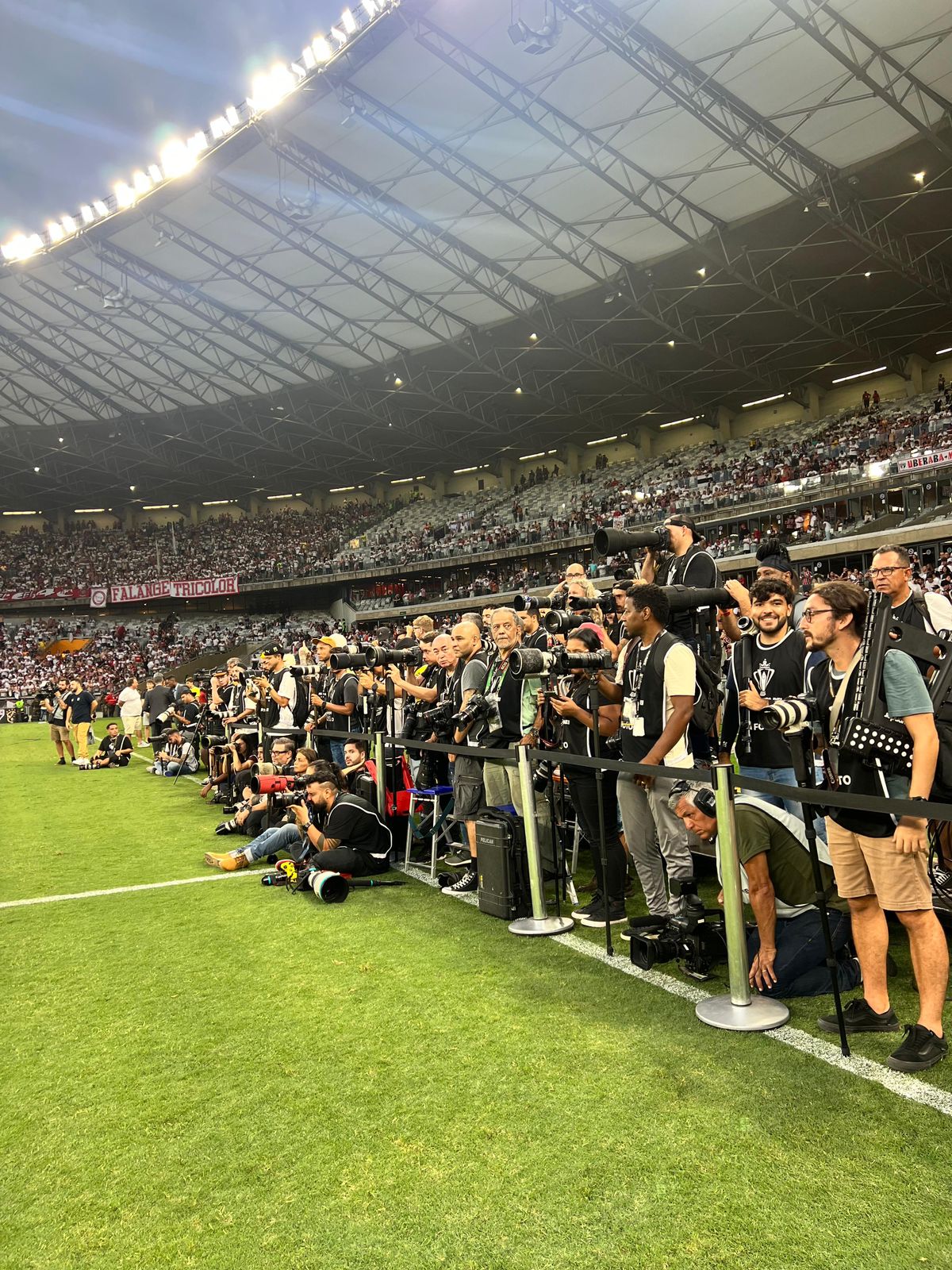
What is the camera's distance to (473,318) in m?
31.7

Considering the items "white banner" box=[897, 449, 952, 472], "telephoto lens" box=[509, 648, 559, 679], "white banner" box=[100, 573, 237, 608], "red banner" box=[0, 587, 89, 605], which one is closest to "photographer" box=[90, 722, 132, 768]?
"telephoto lens" box=[509, 648, 559, 679]

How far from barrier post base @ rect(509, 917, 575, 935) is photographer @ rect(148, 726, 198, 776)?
10.7 meters

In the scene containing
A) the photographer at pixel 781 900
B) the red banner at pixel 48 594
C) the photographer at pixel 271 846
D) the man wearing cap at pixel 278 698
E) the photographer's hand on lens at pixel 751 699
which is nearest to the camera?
the photographer at pixel 781 900

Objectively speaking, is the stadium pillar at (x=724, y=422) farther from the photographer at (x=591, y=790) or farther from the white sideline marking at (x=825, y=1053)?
the white sideline marking at (x=825, y=1053)

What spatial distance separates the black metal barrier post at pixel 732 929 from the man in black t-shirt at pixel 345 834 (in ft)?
11.3

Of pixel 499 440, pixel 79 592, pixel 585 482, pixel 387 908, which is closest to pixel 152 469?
pixel 79 592

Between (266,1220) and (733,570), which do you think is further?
(733,570)

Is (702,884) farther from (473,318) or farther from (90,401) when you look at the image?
(90,401)

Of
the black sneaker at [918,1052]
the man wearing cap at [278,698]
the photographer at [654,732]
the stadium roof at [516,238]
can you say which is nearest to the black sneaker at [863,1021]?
the black sneaker at [918,1052]

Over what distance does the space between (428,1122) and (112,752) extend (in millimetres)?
16047

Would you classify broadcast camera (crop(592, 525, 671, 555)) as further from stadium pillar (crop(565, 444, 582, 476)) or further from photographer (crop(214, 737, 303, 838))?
stadium pillar (crop(565, 444, 582, 476))

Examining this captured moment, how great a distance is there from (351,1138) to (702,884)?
352cm

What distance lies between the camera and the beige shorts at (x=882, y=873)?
3.31m

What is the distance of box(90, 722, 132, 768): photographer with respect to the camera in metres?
17.4
